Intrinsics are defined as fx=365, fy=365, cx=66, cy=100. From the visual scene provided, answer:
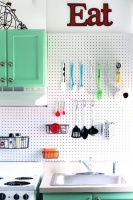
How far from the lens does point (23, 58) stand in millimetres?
3299

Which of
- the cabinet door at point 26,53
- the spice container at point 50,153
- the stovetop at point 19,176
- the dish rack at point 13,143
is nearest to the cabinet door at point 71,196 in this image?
the stovetop at point 19,176

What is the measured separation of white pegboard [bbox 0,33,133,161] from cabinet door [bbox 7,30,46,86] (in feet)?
1.23

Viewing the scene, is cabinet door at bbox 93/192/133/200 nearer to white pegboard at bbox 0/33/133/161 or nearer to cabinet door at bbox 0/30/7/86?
white pegboard at bbox 0/33/133/161

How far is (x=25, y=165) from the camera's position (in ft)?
11.8

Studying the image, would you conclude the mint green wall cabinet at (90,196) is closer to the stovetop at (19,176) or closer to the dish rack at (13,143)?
the stovetop at (19,176)

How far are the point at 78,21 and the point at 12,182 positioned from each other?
5.63 ft

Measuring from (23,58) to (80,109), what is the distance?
2.65 feet

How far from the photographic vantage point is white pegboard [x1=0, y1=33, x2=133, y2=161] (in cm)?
367

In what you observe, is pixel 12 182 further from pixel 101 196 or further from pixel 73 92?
pixel 73 92

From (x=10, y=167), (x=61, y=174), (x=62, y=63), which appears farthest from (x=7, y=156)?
(x=62, y=63)

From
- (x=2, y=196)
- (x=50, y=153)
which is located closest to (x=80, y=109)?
(x=50, y=153)

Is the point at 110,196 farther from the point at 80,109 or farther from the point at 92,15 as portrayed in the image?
the point at 92,15

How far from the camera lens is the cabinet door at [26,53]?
3.29 m

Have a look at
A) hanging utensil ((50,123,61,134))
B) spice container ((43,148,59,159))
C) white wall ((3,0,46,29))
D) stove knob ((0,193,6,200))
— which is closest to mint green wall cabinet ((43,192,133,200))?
stove knob ((0,193,6,200))
